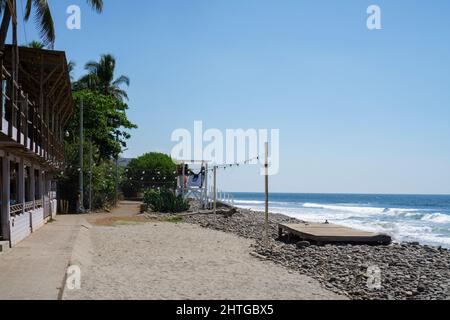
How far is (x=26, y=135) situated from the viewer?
13.9 metres

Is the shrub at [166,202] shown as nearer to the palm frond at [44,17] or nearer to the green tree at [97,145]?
the green tree at [97,145]

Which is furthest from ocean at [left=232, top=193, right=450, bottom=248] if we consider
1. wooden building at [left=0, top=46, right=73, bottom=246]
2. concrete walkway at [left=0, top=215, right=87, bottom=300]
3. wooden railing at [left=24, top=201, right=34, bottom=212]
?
concrete walkway at [left=0, top=215, right=87, bottom=300]

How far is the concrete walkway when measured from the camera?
855cm

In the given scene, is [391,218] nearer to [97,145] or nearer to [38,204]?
[97,145]

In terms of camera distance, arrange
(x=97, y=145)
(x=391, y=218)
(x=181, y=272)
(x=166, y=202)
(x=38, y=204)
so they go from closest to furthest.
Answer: (x=181, y=272) < (x=38, y=204) < (x=166, y=202) < (x=97, y=145) < (x=391, y=218)

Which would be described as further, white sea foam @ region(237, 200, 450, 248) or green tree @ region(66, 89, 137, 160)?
green tree @ region(66, 89, 137, 160)

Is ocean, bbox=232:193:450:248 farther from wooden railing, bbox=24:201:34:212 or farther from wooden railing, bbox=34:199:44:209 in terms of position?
wooden railing, bbox=24:201:34:212

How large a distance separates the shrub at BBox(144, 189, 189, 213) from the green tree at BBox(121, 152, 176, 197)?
15.8m

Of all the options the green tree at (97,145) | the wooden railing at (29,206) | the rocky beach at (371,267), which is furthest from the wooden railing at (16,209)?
the green tree at (97,145)

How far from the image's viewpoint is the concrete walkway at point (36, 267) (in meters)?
8.55

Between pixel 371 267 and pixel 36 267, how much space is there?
7.31 m

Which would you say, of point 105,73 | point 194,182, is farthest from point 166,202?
point 105,73
